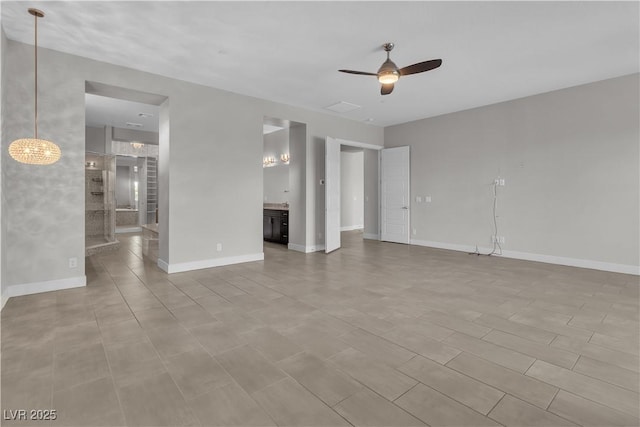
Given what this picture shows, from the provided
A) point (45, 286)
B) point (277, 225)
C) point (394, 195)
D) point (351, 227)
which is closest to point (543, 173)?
point (394, 195)

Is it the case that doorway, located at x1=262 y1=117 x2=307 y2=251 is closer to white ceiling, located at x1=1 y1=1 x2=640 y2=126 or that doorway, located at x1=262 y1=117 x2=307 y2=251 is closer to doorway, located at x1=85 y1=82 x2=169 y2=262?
white ceiling, located at x1=1 y1=1 x2=640 y2=126

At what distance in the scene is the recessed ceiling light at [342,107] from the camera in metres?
6.12

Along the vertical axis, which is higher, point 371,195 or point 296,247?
point 371,195

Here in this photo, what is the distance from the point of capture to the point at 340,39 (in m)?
3.63

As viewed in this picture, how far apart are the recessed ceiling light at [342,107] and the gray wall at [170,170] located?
Answer: 1.39 feet

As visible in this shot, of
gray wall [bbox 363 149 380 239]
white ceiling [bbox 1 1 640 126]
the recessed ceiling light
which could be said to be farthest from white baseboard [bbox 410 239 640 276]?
the recessed ceiling light

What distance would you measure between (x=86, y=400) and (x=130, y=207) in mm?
11141

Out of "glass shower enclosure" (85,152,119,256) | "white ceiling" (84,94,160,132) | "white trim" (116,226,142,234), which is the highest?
"white ceiling" (84,94,160,132)

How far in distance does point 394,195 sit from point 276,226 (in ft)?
10.1

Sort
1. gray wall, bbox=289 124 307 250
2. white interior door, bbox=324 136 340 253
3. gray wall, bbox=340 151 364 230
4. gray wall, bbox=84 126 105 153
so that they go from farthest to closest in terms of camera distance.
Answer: gray wall, bbox=340 151 364 230
gray wall, bbox=84 126 105 153
gray wall, bbox=289 124 307 250
white interior door, bbox=324 136 340 253

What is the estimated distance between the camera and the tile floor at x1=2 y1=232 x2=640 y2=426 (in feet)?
5.69

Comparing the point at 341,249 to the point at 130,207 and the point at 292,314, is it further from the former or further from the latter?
the point at 130,207

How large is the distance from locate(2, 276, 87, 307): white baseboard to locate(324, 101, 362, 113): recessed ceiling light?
16.2ft

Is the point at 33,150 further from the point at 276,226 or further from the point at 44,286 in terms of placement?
the point at 276,226
